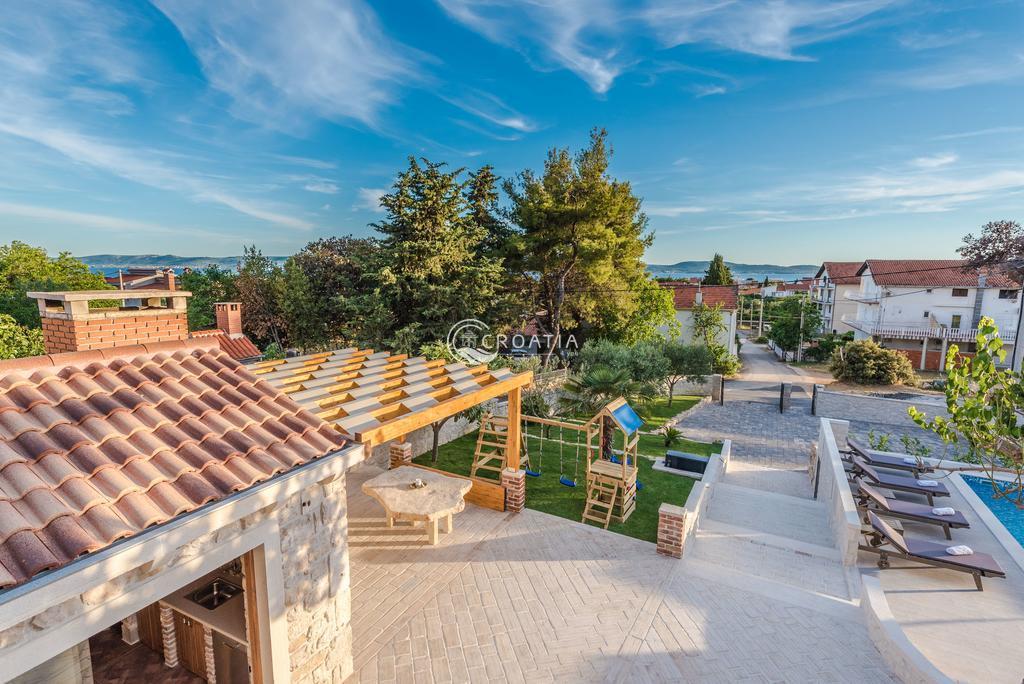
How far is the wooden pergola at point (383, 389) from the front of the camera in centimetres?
575

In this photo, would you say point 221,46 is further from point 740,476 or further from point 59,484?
point 740,476

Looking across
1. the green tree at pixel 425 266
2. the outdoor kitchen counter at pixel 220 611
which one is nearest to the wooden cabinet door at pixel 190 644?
the outdoor kitchen counter at pixel 220 611

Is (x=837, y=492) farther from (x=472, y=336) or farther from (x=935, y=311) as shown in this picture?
(x=935, y=311)

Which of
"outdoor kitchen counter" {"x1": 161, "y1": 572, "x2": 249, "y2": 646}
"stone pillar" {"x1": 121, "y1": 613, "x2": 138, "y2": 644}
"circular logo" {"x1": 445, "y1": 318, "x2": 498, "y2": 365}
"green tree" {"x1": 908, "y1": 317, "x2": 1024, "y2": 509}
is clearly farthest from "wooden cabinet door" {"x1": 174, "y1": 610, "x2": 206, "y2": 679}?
"circular logo" {"x1": 445, "y1": 318, "x2": 498, "y2": 365}

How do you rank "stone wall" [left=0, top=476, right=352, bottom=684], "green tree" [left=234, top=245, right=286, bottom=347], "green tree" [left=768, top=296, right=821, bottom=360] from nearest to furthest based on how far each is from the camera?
"stone wall" [left=0, top=476, right=352, bottom=684]
"green tree" [left=234, top=245, right=286, bottom=347]
"green tree" [left=768, top=296, right=821, bottom=360]

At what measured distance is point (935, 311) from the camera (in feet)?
120

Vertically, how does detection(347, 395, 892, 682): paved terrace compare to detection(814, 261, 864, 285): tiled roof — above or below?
below

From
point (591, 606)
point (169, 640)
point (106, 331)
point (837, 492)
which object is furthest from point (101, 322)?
point (837, 492)

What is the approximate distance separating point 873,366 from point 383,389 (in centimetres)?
3298

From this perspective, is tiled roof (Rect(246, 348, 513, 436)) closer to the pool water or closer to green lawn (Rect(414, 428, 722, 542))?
green lawn (Rect(414, 428, 722, 542))

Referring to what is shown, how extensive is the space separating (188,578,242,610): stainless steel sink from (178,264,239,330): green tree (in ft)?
110

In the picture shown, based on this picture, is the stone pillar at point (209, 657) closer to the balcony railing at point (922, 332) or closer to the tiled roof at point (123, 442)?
the tiled roof at point (123, 442)

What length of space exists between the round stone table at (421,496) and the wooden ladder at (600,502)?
2.62m

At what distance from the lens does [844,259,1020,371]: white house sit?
34.9 meters
